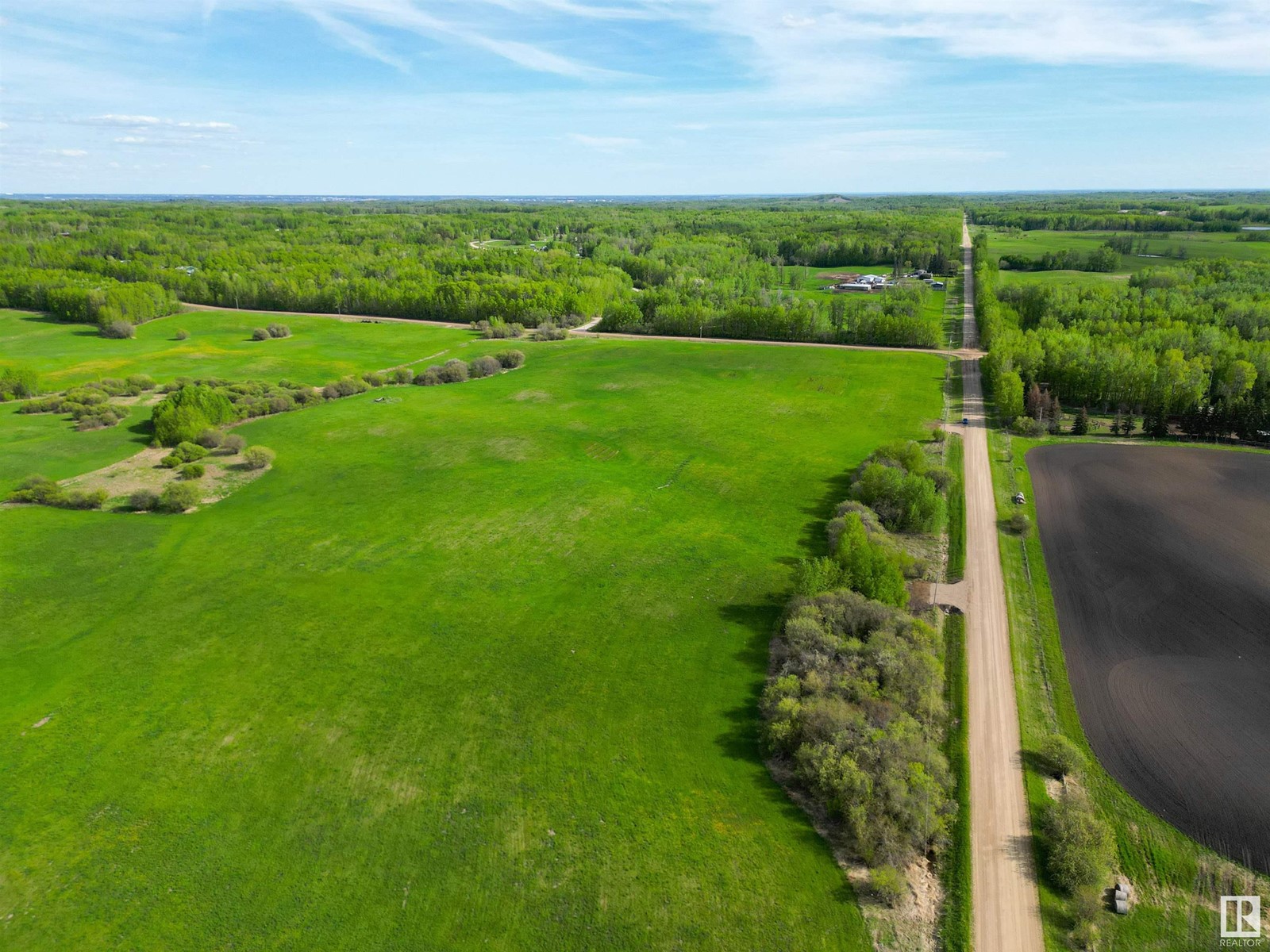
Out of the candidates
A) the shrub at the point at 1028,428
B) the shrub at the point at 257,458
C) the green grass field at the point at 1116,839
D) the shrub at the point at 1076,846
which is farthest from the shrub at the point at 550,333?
the shrub at the point at 1076,846

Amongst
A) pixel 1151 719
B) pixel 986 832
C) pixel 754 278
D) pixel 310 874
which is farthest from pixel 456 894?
pixel 754 278

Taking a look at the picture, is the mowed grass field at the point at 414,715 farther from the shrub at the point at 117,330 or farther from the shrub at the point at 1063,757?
the shrub at the point at 117,330

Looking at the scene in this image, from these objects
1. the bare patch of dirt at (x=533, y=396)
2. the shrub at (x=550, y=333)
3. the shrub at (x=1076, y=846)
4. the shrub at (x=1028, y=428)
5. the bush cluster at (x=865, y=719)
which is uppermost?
the shrub at (x=550, y=333)

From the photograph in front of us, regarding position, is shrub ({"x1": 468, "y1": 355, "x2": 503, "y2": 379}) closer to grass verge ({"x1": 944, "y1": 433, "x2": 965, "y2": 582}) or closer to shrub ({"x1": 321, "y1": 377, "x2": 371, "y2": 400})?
shrub ({"x1": 321, "y1": 377, "x2": 371, "y2": 400})

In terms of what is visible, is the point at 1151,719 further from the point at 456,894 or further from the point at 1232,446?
the point at 1232,446

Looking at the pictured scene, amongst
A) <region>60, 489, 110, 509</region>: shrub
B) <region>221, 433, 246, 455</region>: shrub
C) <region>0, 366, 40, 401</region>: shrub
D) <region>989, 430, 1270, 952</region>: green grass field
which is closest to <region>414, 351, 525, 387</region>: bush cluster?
<region>221, 433, 246, 455</region>: shrub
